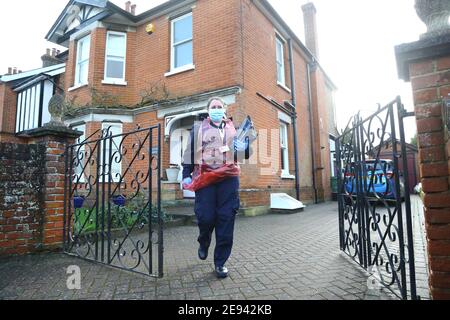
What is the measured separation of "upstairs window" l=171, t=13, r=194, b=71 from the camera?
943 cm

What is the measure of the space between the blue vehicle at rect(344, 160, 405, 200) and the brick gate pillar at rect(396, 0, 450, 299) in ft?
0.85

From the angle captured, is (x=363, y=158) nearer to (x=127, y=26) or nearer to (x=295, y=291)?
(x=295, y=291)

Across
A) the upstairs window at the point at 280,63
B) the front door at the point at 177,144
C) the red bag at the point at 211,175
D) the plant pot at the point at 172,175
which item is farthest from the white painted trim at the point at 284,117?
the red bag at the point at 211,175

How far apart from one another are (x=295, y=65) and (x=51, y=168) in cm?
1078

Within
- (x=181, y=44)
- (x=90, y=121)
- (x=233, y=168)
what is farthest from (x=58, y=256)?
(x=181, y=44)

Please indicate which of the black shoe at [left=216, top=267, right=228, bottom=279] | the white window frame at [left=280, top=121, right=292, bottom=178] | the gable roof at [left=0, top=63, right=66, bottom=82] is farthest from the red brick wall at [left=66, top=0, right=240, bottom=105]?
the black shoe at [left=216, top=267, right=228, bottom=279]

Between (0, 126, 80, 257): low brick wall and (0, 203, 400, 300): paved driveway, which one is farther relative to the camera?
(0, 126, 80, 257): low brick wall

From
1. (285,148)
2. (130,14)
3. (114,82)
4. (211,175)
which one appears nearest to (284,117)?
(285,148)

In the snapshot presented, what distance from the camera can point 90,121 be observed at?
9.91 metres

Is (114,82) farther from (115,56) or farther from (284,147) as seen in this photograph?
(284,147)

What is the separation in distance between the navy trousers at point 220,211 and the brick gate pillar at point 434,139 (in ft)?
5.38

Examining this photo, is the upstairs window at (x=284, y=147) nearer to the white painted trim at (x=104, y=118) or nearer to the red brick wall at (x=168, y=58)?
the red brick wall at (x=168, y=58)

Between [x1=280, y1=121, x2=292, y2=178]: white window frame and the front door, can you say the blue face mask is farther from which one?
[x1=280, y1=121, x2=292, y2=178]: white window frame

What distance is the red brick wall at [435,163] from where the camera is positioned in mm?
1850
